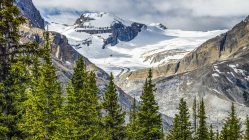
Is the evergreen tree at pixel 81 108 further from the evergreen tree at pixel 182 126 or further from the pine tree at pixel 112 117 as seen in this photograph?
the evergreen tree at pixel 182 126

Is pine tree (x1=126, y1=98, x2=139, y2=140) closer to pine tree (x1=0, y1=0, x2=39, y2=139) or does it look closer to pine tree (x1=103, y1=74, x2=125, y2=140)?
pine tree (x1=103, y1=74, x2=125, y2=140)

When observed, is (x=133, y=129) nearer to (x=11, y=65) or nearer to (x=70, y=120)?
(x=70, y=120)

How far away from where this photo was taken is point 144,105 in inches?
1721

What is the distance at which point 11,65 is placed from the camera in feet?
72.4

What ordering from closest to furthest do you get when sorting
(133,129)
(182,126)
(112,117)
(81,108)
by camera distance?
(81,108) < (112,117) < (182,126) < (133,129)

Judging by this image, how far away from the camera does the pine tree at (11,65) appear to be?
22.0 meters

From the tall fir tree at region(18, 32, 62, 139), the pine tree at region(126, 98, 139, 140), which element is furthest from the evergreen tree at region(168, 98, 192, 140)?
the tall fir tree at region(18, 32, 62, 139)

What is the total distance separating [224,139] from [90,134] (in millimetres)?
31126

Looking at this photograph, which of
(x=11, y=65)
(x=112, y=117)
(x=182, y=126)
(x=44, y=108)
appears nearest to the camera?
(x=11, y=65)

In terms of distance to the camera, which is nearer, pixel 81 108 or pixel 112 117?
pixel 81 108

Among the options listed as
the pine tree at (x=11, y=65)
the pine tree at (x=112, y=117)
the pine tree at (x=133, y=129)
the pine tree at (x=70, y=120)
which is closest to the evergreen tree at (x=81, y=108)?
the pine tree at (x=70, y=120)

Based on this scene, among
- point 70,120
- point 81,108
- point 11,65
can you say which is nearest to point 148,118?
point 81,108

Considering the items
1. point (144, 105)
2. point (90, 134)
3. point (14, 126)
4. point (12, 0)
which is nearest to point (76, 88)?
point (90, 134)

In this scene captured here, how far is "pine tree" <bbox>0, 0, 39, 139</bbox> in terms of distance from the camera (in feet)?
72.2
